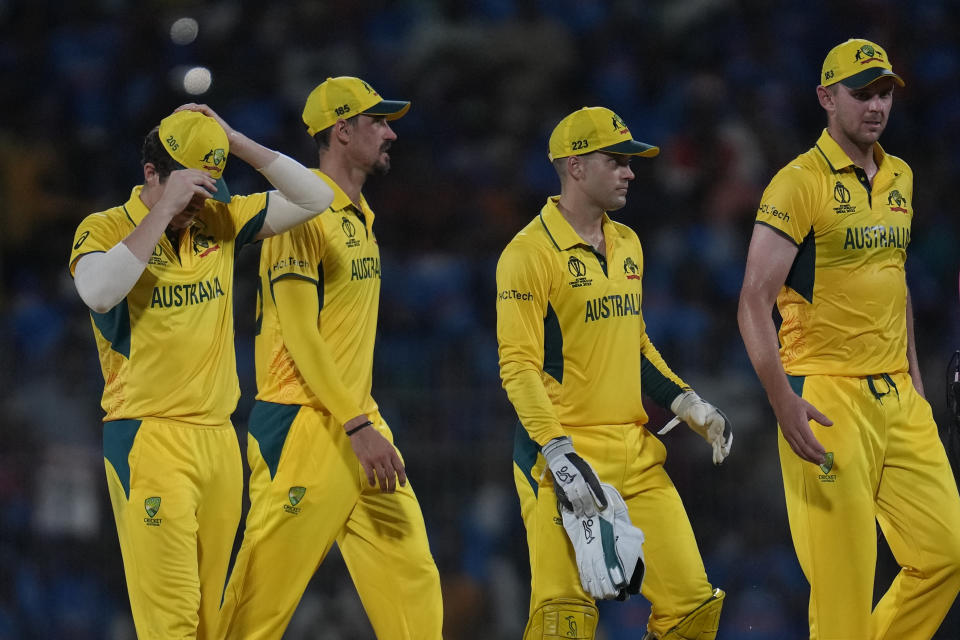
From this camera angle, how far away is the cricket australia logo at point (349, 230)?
214 inches

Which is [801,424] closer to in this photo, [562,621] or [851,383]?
[851,383]

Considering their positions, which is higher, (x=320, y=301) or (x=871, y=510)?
(x=320, y=301)

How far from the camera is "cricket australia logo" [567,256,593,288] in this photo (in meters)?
5.23

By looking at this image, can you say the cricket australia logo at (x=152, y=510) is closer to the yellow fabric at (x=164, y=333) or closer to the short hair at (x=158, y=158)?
the yellow fabric at (x=164, y=333)

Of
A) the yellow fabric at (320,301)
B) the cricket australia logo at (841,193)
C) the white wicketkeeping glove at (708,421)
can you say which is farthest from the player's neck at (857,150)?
the yellow fabric at (320,301)

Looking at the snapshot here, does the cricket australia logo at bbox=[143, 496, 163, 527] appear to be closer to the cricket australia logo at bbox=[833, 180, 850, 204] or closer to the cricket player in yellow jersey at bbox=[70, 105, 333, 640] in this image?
the cricket player in yellow jersey at bbox=[70, 105, 333, 640]

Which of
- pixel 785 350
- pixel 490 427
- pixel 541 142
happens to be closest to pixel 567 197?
pixel 785 350

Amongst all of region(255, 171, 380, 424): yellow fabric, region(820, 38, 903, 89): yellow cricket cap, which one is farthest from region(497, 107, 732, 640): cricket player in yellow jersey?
region(820, 38, 903, 89): yellow cricket cap

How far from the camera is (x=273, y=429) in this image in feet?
17.5

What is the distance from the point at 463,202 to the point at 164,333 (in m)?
5.76

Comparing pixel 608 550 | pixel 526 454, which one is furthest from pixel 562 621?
pixel 526 454

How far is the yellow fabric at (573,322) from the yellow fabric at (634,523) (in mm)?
100

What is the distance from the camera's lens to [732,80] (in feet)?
35.8

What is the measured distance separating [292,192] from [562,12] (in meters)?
6.93
